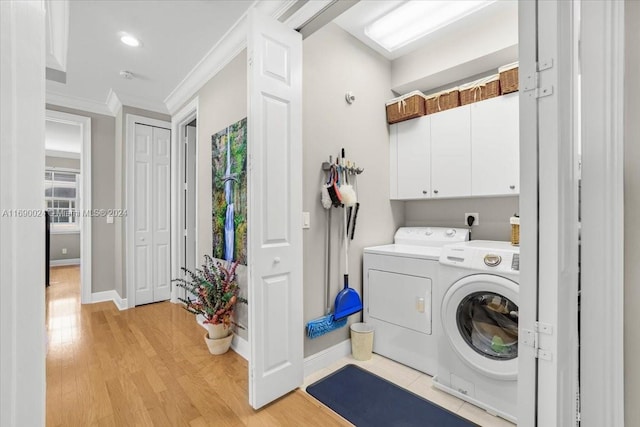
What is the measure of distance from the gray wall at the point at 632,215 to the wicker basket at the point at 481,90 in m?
1.40

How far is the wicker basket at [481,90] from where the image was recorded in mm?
2332

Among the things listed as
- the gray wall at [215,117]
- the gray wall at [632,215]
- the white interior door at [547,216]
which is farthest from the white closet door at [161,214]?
the gray wall at [632,215]

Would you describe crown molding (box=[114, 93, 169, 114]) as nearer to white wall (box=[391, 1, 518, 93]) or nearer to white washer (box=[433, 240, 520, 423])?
white wall (box=[391, 1, 518, 93])

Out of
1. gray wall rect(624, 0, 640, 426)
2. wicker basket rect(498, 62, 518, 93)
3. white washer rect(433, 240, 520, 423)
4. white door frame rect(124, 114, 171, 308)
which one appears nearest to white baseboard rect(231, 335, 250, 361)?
white washer rect(433, 240, 520, 423)

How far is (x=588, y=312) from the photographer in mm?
994

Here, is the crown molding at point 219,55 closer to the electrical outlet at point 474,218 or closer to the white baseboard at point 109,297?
the electrical outlet at point 474,218

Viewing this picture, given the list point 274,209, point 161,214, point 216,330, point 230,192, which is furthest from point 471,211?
point 161,214

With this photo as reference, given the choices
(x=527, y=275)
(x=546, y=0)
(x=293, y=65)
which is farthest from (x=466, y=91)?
(x=527, y=275)

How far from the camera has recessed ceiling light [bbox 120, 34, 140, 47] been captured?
240cm

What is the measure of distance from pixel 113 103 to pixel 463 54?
407 centimetres

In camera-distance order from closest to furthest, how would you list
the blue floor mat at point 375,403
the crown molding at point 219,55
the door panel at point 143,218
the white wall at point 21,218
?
the white wall at point 21,218
the blue floor mat at point 375,403
the crown molding at point 219,55
the door panel at point 143,218

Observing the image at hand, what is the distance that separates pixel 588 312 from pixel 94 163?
4.91 meters

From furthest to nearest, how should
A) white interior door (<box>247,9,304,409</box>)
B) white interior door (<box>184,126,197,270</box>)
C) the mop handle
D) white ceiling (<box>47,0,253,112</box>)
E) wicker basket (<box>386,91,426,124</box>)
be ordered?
white interior door (<box>184,126,197,270</box>), wicker basket (<box>386,91,426,124</box>), the mop handle, white ceiling (<box>47,0,253,112</box>), white interior door (<box>247,9,304,409</box>)

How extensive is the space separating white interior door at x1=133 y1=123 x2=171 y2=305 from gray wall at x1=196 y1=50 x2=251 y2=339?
1038 mm
